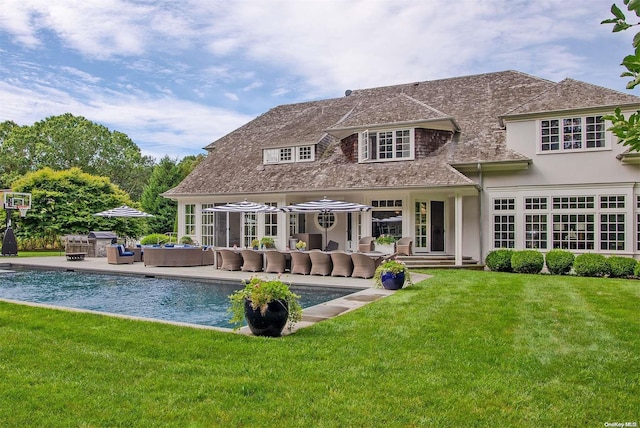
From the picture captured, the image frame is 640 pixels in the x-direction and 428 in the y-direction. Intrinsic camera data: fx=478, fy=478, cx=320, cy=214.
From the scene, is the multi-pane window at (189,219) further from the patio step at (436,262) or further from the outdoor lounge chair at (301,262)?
the patio step at (436,262)

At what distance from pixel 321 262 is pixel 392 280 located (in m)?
3.91

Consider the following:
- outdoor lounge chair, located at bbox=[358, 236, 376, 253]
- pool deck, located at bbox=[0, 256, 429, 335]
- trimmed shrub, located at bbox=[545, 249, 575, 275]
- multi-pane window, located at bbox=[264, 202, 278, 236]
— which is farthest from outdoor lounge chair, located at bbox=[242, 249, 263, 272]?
trimmed shrub, located at bbox=[545, 249, 575, 275]

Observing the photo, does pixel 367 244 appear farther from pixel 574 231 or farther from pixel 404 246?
pixel 574 231

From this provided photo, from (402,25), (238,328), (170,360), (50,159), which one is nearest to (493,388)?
(170,360)

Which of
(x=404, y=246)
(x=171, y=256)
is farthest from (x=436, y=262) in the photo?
(x=171, y=256)

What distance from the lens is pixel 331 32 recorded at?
58.1 feet

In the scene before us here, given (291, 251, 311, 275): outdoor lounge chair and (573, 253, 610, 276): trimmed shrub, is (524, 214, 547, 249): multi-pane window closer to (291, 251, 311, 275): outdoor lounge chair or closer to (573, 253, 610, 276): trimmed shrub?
(573, 253, 610, 276): trimmed shrub

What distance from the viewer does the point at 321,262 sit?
48.7 ft

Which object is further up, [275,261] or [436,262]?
[275,261]

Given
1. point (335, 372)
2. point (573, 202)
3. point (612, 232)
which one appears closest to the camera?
point (335, 372)

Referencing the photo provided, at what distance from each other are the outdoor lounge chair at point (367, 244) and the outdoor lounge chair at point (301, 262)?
110 inches

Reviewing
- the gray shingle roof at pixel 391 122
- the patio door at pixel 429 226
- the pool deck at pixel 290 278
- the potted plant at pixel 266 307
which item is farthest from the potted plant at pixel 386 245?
the potted plant at pixel 266 307

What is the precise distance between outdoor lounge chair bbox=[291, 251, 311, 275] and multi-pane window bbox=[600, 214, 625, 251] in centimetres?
957

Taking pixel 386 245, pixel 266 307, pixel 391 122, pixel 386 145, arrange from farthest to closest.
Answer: pixel 386 145 → pixel 391 122 → pixel 386 245 → pixel 266 307
